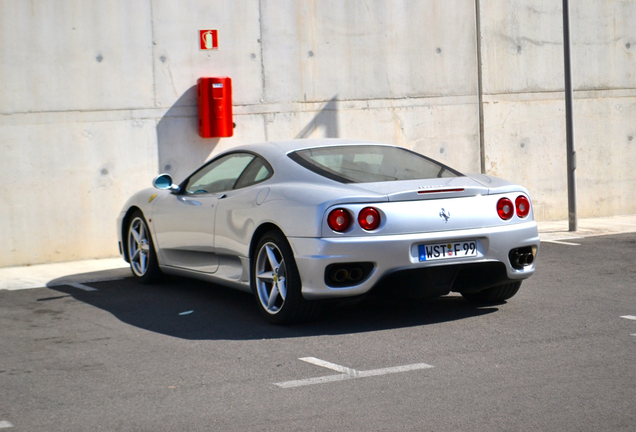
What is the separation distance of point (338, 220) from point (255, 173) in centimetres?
120

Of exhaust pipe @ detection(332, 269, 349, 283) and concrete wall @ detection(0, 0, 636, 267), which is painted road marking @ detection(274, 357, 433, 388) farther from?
concrete wall @ detection(0, 0, 636, 267)

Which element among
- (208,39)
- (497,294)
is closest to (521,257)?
(497,294)

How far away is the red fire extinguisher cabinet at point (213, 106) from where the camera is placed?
10.3 meters

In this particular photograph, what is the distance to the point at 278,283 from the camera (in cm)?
570

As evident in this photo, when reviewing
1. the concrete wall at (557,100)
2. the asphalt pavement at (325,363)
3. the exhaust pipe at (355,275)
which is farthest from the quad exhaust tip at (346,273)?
the concrete wall at (557,100)

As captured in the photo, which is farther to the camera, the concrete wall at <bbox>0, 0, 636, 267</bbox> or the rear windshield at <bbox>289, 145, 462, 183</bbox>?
the concrete wall at <bbox>0, 0, 636, 267</bbox>

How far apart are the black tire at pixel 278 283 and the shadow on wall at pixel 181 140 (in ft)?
15.3

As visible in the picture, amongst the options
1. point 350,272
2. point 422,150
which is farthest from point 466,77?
point 350,272

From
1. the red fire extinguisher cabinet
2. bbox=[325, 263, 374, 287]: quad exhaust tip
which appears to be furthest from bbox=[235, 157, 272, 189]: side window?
the red fire extinguisher cabinet

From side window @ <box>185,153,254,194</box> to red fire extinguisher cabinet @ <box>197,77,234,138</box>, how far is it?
312cm

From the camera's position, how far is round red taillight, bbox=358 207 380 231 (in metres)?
5.34

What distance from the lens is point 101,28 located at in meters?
9.85

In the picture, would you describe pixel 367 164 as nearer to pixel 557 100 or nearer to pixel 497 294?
pixel 497 294

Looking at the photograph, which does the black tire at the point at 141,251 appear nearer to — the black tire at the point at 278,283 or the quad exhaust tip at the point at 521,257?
the black tire at the point at 278,283
